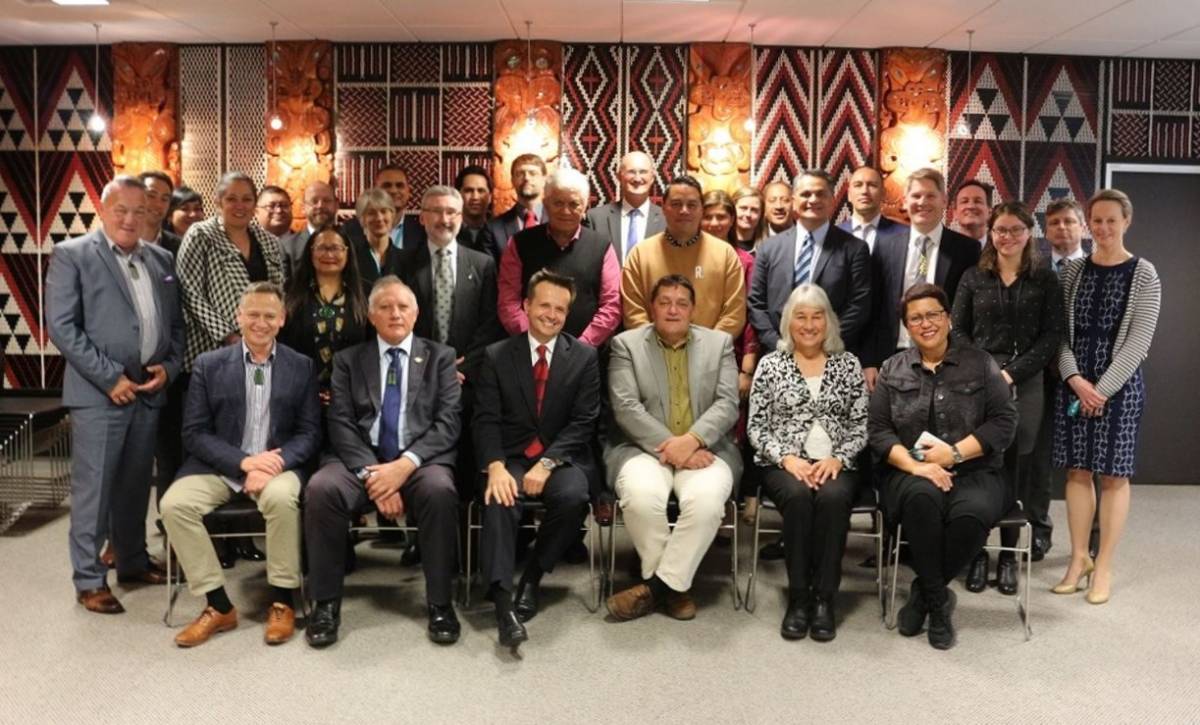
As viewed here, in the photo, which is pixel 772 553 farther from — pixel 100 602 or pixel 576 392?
pixel 100 602

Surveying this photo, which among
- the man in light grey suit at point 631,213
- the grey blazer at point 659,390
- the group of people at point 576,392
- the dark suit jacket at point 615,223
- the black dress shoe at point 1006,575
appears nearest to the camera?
the group of people at point 576,392

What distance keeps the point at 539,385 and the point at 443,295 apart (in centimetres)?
79

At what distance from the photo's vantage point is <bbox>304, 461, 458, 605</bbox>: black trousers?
12.1ft

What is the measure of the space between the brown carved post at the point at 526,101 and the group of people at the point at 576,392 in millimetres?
2552

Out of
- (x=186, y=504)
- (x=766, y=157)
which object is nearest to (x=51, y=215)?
(x=186, y=504)

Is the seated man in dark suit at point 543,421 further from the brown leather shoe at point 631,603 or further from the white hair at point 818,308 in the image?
the white hair at point 818,308

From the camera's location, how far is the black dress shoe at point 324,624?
3.60 meters

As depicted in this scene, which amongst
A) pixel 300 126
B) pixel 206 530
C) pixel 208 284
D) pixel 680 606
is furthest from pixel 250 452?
pixel 300 126

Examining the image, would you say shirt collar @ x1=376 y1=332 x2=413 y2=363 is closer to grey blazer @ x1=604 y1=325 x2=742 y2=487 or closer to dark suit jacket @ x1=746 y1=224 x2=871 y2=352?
grey blazer @ x1=604 y1=325 x2=742 y2=487

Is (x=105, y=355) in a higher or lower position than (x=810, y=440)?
higher

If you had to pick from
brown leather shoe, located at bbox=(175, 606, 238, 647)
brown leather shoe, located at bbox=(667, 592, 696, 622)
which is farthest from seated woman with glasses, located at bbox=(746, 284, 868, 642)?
brown leather shoe, located at bbox=(175, 606, 238, 647)

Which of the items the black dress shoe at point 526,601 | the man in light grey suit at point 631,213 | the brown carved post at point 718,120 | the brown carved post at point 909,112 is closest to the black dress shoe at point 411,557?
the black dress shoe at point 526,601

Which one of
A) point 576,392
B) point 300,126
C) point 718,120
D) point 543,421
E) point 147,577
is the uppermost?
point 718,120

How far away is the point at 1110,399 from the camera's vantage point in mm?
4203
